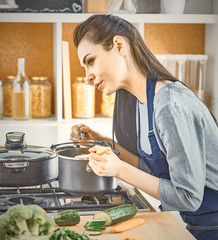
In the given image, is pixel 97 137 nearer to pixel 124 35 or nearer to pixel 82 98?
pixel 124 35

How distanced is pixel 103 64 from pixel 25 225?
2.16ft

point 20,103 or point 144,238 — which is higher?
point 20,103

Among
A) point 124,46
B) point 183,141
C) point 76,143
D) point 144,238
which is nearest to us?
point 144,238

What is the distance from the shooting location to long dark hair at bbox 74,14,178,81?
4.82 feet

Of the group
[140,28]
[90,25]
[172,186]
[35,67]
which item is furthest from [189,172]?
[35,67]

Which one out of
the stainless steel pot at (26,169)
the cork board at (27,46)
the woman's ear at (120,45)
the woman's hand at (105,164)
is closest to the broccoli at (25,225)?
the woman's hand at (105,164)

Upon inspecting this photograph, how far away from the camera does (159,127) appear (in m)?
1.32

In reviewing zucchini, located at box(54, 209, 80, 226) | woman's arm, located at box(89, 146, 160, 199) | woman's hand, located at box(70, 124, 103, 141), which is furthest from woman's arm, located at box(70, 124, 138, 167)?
zucchini, located at box(54, 209, 80, 226)

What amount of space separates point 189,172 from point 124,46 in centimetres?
47

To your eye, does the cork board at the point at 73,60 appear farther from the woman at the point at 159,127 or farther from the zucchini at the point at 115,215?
the zucchini at the point at 115,215

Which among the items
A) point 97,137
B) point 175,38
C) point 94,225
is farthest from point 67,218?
point 175,38

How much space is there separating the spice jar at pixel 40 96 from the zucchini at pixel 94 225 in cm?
166

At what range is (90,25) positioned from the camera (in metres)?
1.48

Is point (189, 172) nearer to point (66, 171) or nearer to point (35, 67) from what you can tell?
point (66, 171)
